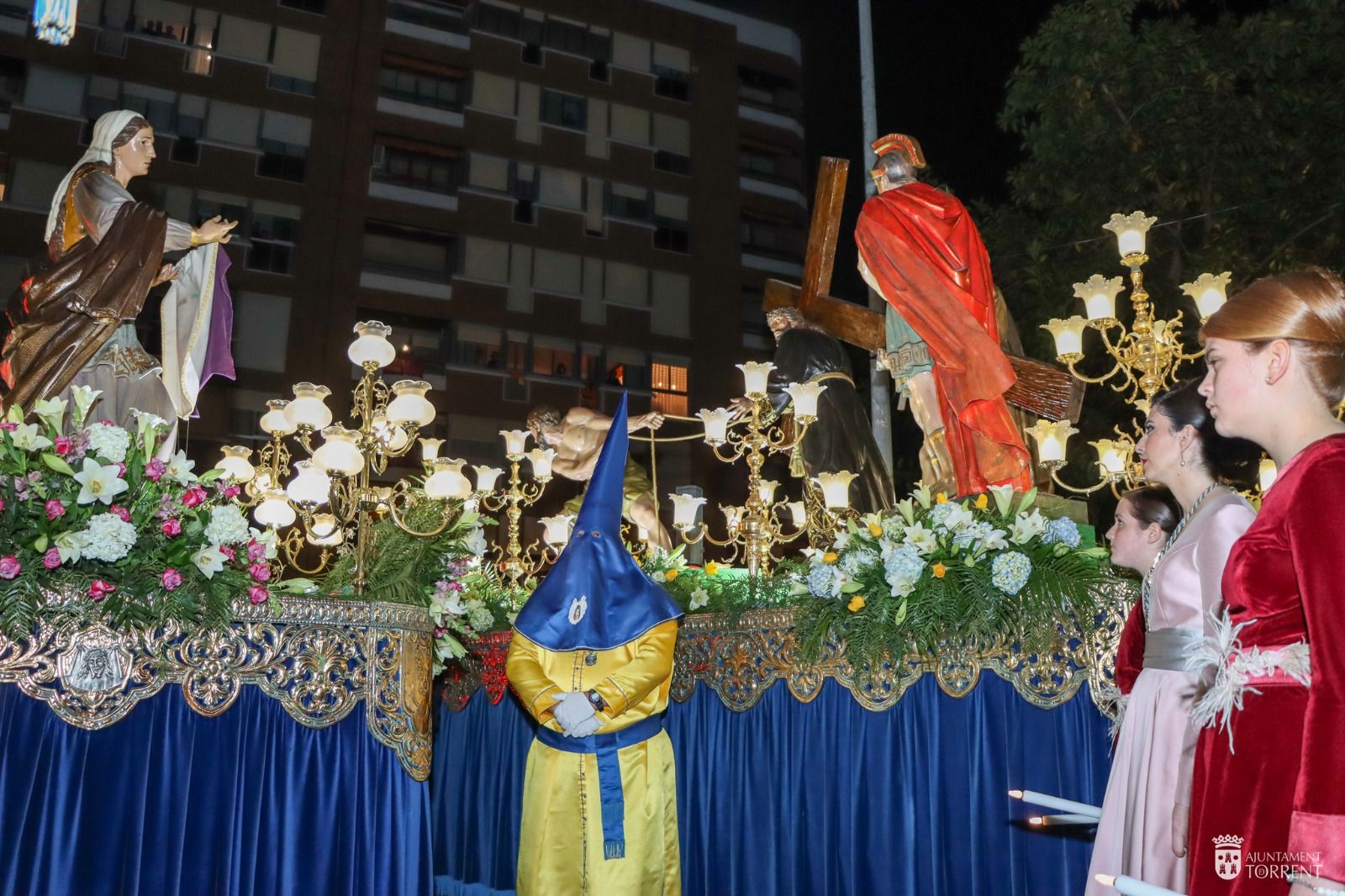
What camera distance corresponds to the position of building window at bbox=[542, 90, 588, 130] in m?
26.5

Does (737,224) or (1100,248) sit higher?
(737,224)

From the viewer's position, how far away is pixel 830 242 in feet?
21.8

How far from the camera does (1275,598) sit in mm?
2105

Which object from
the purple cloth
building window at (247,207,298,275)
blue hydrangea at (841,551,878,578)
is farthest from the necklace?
building window at (247,207,298,275)

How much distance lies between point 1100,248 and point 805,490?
22.2 ft

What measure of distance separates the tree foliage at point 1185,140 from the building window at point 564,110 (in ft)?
51.0

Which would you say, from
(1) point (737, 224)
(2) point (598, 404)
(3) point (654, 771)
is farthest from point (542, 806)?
(1) point (737, 224)

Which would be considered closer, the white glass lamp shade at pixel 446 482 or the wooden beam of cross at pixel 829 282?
the white glass lamp shade at pixel 446 482

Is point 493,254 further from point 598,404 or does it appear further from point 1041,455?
point 1041,455

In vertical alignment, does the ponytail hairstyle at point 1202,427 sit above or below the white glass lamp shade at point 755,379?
below

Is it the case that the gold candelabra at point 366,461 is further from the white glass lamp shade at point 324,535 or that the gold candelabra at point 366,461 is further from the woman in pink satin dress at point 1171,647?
the woman in pink satin dress at point 1171,647

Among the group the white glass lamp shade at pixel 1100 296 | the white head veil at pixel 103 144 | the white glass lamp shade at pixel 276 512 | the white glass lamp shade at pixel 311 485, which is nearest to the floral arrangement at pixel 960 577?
the white glass lamp shade at pixel 1100 296

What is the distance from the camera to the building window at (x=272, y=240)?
22.7 metres

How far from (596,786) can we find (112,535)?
200 cm
